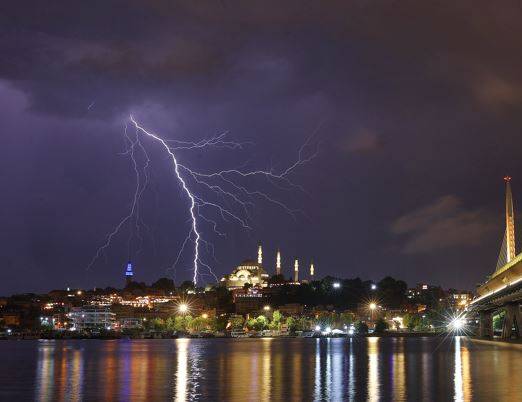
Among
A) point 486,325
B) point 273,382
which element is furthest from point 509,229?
point 273,382

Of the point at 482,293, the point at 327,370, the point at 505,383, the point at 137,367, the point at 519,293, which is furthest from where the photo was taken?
the point at 482,293

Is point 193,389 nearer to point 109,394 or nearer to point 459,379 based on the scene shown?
point 109,394

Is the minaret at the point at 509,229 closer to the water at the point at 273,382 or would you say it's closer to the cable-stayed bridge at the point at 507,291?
the cable-stayed bridge at the point at 507,291

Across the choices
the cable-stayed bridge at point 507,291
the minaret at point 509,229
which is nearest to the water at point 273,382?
the cable-stayed bridge at point 507,291

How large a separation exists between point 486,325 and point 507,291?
44.9 meters

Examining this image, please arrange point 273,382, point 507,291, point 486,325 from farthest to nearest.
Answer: point 486,325 < point 507,291 < point 273,382

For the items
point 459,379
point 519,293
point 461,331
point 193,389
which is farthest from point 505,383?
point 461,331

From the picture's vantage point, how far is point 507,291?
8531 cm

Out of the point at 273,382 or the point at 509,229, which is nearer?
the point at 273,382

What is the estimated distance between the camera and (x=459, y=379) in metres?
42.1

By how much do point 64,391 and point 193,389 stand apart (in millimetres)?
6395

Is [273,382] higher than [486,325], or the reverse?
[486,325]

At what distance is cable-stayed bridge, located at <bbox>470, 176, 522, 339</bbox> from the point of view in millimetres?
78881

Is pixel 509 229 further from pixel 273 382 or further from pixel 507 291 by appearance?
pixel 273 382
